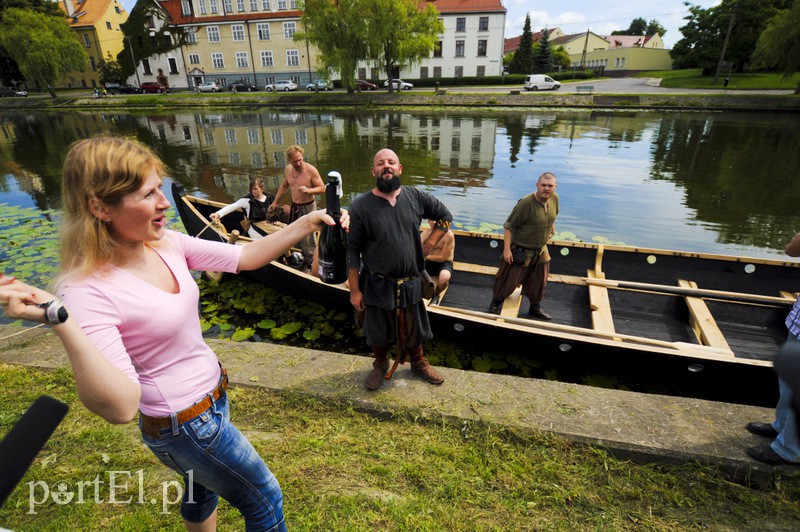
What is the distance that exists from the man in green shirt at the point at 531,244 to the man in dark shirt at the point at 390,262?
175 cm

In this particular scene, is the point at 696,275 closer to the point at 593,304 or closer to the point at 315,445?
the point at 593,304

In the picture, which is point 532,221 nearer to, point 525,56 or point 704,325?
point 704,325

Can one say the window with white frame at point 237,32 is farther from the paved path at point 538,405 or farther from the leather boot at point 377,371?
the leather boot at point 377,371

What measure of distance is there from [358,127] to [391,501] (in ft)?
89.4

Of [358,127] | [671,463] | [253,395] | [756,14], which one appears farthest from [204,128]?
[756,14]

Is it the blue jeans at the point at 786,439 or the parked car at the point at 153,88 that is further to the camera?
the parked car at the point at 153,88

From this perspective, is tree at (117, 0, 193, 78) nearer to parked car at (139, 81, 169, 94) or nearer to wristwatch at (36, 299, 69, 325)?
parked car at (139, 81, 169, 94)

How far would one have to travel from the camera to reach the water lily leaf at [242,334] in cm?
606

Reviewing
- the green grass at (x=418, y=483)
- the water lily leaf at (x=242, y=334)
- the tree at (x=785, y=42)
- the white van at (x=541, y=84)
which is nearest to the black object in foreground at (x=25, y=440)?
the green grass at (x=418, y=483)

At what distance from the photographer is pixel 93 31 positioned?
5622 centimetres

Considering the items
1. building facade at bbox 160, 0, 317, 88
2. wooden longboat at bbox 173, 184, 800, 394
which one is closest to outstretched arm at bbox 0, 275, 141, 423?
wooden longboat at bbox 173, 184, 800, 394

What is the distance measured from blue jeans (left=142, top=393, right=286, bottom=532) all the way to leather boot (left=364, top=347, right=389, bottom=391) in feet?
A: 5.21

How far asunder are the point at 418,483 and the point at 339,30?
39.2 meters

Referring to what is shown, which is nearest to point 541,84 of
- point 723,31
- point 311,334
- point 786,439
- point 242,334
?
point 723,31
